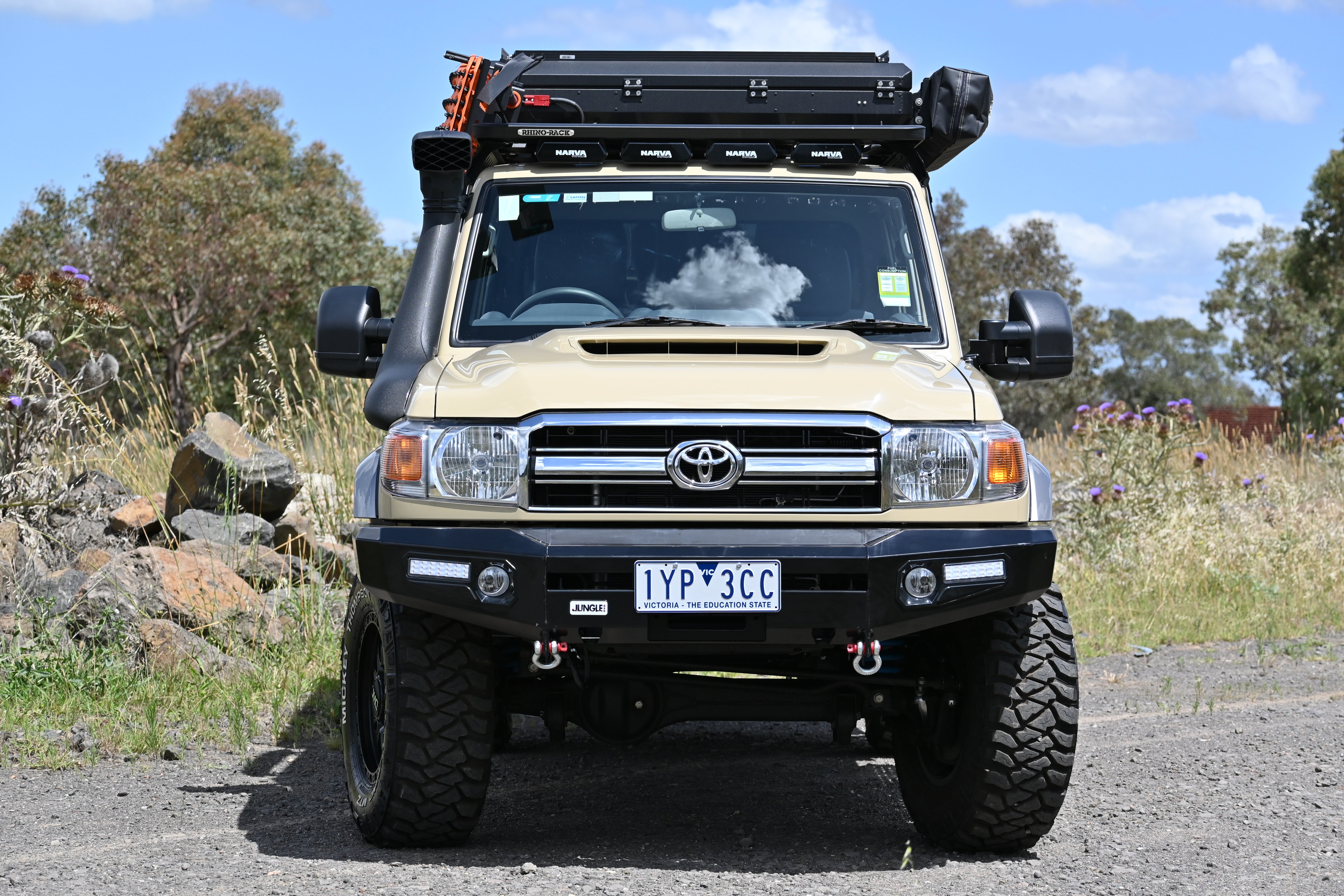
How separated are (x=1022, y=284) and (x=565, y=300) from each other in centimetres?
3368

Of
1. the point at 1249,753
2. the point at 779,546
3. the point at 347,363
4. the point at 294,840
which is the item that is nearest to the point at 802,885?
the point at 779,546

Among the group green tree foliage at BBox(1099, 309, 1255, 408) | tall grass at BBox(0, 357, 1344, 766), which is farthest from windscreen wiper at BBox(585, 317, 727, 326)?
green tree foliage at BBox(1099, 309, 1255, 408)

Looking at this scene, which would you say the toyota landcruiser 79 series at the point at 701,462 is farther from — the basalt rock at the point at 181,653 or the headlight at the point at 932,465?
the basalt rock at the point at 181,653

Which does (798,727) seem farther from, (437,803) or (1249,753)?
(437,803)

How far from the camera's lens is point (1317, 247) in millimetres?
33344

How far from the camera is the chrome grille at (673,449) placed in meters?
4.21

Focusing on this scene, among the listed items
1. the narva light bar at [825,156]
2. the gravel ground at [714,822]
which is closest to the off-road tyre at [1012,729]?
the gravel ground at [714,822]

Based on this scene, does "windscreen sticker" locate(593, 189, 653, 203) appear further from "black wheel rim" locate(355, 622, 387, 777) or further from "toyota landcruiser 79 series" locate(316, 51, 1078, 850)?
"black wheel rim" locate(355, 622, 387, 777)

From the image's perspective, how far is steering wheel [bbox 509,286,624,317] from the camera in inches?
207

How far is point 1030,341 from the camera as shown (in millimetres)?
5098

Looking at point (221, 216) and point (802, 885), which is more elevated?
point (221, 216)

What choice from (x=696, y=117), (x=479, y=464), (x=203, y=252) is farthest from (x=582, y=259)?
(x=203, y=252)

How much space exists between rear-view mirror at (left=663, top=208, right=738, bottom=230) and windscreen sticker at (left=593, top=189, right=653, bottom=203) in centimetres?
9

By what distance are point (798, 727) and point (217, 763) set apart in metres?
2.83
